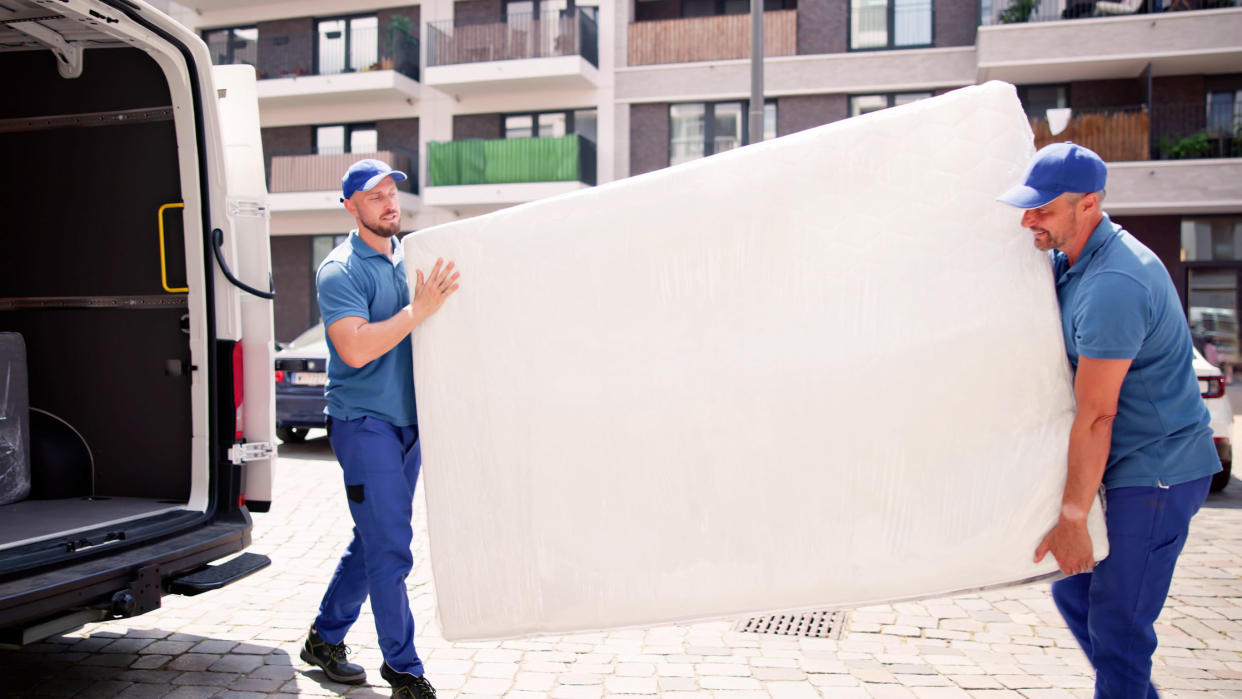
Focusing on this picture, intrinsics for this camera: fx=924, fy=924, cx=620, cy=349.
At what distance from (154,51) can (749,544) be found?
10.4ft

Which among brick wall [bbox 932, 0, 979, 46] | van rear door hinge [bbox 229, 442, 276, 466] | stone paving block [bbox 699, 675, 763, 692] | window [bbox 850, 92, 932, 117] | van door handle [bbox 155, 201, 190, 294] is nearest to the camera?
stone paving block [bbox 699, 675, 763, 692]

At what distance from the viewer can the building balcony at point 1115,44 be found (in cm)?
1844

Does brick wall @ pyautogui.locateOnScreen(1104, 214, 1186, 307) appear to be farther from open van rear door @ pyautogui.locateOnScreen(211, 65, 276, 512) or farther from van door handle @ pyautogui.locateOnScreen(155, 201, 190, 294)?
van door handle @ pyautogui.locateOnScreen(155, 201, 190, 294)

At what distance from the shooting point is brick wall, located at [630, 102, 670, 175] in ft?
72.7

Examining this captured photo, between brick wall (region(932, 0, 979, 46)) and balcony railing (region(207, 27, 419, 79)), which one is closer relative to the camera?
brick wall (region(932, 0, 979, 46))

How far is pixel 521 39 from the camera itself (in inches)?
866

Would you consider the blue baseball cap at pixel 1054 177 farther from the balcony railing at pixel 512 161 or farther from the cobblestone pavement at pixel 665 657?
the balcony railing at pixel 512 161

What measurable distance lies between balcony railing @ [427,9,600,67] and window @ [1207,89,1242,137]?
13.5m

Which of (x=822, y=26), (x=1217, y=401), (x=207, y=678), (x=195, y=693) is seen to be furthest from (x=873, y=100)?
(x=195, y=693)

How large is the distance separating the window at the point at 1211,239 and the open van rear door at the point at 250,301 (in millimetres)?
20735

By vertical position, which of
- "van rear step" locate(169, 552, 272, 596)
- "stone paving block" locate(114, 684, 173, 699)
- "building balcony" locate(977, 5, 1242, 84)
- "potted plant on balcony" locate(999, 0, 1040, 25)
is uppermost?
"potted plant on balcony" locate(999, 0, 1040, 25)

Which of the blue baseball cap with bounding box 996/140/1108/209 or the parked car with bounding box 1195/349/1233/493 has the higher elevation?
the blue baseball cap with bounding box 996/140/1108/209

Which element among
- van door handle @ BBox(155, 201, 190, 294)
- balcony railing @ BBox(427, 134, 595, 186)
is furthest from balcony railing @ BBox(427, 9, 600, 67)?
van door handle @ BBox(155, 201, 190, 294)

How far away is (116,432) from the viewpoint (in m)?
4.43
